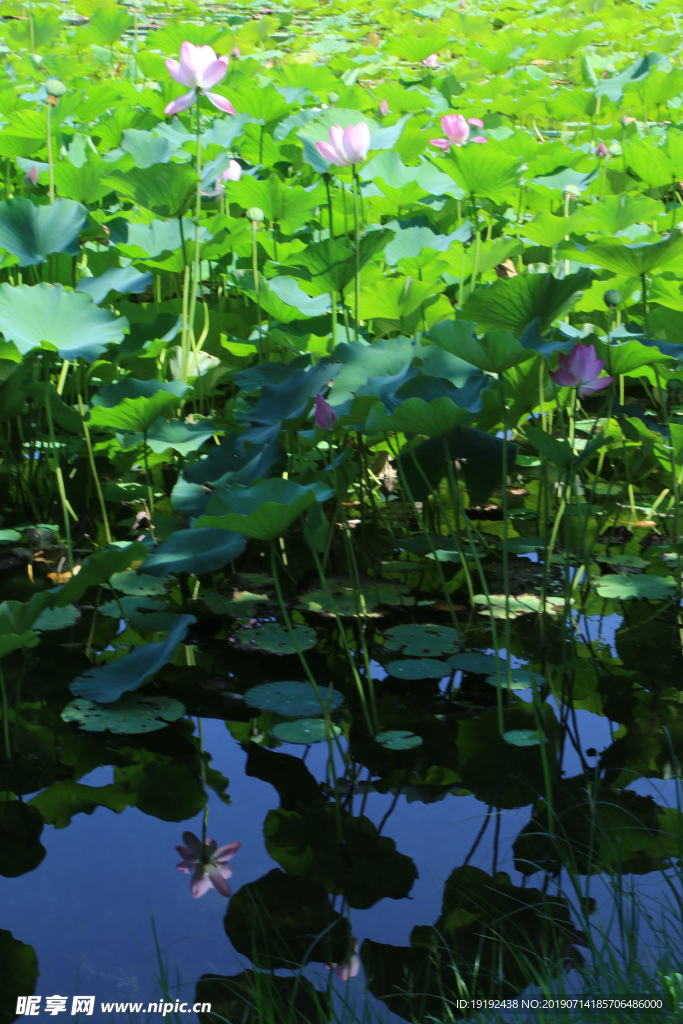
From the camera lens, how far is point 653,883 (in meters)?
0.96

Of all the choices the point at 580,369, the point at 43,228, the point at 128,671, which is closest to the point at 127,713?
the point at 128,671

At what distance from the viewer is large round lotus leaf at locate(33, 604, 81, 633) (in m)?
1.50

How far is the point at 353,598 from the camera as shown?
1566 millimetres

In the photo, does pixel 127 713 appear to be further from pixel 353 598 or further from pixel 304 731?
pixel 353 598

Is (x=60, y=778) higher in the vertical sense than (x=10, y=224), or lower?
lower

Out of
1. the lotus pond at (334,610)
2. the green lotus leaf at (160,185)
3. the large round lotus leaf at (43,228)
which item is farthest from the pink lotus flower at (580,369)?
the large round lotus leaf at (43,228)

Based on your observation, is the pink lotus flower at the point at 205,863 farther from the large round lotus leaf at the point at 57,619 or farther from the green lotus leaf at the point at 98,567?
the large round lotus leaf at the point at 57,619

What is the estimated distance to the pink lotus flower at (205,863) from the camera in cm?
97

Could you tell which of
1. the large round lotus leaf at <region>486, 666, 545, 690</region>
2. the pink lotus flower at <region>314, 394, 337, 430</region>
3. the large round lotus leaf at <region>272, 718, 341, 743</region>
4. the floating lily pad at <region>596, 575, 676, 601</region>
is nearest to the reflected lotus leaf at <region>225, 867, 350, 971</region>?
the large round lotus leaf at <region>272, 718, 341, 743</region>

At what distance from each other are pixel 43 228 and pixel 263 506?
988mm

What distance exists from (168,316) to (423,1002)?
142cm

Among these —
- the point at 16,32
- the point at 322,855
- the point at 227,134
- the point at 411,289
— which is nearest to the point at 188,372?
the point at 411,289

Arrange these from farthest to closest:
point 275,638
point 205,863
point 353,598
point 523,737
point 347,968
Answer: point 353,598 < point 275,638 < point 523,737 < point 205,863 < point 347,968

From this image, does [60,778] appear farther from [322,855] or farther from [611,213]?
[611,213]
